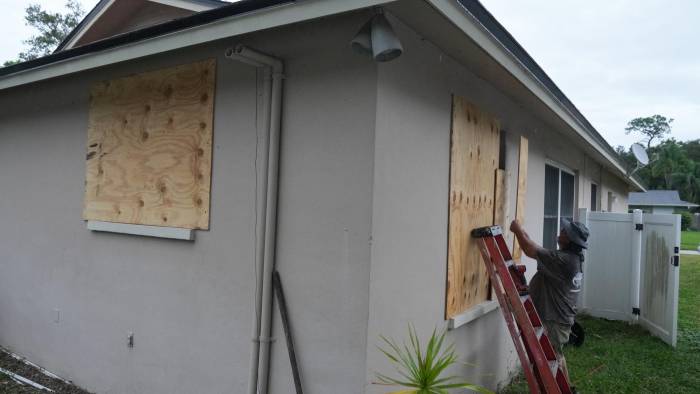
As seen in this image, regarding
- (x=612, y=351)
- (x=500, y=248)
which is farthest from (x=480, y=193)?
(x=612, y=351)

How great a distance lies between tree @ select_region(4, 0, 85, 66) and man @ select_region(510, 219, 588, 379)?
2952 cm

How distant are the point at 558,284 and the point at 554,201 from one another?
339 cm

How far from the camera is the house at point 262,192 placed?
293 cm

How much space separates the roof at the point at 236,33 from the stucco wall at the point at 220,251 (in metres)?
0.44

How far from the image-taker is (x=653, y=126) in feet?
314

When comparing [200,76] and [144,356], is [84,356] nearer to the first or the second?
[144,356]

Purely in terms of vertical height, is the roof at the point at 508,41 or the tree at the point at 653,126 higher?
the tree at the point at 653,126

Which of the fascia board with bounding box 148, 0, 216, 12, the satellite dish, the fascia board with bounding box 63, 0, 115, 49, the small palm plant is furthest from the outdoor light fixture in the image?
the satellite dish

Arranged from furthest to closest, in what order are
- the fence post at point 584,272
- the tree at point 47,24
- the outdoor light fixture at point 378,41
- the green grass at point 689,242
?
1. the green grass at point 689,242
2. the tree at point 47,24
3. the fence post at point 584,272
4. the outdoor light fixture at point 378,41

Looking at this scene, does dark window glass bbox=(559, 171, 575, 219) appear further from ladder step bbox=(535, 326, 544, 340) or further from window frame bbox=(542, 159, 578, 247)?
ladder step bbox=(535, 326, 544, 340)

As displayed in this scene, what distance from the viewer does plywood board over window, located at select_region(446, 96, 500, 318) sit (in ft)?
12.6

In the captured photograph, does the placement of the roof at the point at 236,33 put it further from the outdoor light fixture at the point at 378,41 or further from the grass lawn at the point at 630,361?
the grass lawn at the point at 630,361

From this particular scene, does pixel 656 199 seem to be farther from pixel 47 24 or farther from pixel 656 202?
pixel 47 24

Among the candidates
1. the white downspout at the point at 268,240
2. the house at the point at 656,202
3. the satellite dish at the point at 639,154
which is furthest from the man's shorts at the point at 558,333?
the house at the point at 656,202
